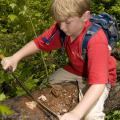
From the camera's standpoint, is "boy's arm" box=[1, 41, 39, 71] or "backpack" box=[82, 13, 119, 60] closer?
"backpack" box=[82, 13, 119, 60]

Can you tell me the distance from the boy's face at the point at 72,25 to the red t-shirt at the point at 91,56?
2.9 inches

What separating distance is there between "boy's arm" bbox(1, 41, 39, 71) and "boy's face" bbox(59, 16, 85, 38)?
0.76 m

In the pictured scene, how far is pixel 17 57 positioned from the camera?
433 centimetres

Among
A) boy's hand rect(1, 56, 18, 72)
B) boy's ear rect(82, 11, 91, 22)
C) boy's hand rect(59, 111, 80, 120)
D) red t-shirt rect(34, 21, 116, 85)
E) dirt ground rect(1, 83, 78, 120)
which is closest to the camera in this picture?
boy's hand rect(59, 111, 80, 120)

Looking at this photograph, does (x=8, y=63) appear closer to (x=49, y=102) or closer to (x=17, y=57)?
(x=17, y=57)

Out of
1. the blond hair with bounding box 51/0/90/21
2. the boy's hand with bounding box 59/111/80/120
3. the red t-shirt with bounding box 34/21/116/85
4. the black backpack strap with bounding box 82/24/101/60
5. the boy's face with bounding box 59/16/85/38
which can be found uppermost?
the blond hair with bounding box 51/0/90/21

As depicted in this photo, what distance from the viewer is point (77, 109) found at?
3414mm

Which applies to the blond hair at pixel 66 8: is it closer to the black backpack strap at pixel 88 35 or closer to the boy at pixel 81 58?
the boy at pixel 81 58

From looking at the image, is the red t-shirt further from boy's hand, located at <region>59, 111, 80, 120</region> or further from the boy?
boy's hand, located at <region>59, 111, 80, 120</region>

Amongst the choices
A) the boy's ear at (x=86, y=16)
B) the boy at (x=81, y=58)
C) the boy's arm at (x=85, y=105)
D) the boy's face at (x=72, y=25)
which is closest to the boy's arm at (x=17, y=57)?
the boy at (x=81, y=58)

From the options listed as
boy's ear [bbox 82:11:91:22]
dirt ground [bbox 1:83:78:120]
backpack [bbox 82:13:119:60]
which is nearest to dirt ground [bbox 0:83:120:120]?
dirt ground [bbox 1:83:78:120]

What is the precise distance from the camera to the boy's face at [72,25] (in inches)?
147

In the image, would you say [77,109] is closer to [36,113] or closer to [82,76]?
[36,113]

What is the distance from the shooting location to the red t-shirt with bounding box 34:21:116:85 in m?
3.66
